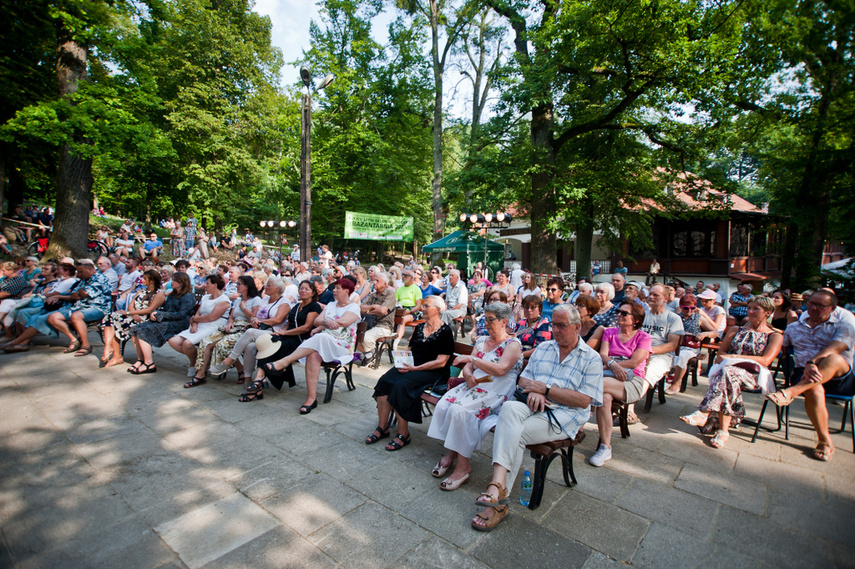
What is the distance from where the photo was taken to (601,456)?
3.36 meters

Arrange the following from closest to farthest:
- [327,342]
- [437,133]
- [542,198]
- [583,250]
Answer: [327,342] < [542,198] < [583,250] < [437,133]

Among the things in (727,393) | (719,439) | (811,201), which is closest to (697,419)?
(719,439)

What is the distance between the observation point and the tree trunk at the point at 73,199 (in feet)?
36.4

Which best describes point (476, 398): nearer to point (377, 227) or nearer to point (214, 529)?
point (214, 529)

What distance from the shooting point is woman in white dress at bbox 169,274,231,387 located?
525 centimetres

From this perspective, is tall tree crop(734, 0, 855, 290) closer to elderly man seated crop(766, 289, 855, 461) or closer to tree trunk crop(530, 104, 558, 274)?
elderly man seated crop(766, 289, 855, 461)

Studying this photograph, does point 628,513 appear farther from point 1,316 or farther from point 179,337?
point 1,316

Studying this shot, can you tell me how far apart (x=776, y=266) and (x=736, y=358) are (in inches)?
1068

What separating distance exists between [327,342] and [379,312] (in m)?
1.81

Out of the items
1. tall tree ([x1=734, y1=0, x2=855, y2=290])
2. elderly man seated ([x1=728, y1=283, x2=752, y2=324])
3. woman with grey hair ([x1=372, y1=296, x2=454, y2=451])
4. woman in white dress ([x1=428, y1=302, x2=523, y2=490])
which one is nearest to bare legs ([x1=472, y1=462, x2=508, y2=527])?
woman in white dress ([x1=428, y1=302, x2=523, y2=490])

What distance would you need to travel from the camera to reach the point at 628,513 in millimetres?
2658

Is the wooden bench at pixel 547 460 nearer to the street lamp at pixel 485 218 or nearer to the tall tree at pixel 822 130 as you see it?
the tall tree at pixel 822 130

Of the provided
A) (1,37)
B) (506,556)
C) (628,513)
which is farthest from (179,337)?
(1,37)

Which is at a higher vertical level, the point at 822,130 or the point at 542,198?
the point at 822,130
